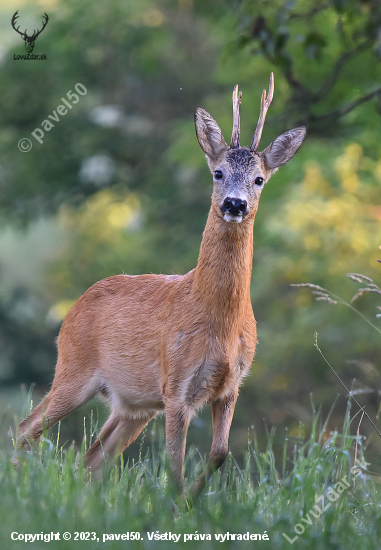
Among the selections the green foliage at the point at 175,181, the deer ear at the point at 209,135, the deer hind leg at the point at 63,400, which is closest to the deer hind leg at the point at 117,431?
the deer hind leg at the point at 63,400

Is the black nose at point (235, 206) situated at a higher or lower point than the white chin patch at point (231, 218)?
higher

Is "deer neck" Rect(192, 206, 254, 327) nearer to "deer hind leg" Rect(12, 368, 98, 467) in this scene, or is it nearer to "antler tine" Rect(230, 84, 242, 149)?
"antler tine" Rect(230, 84, 242, 149)

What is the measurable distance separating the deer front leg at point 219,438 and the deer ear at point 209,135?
4.99 ft

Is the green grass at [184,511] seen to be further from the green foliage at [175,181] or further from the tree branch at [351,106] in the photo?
the green foliage at [175,181]

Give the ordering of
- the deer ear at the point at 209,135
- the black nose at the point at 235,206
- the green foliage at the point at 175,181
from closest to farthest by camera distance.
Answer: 1. the black nose at the point at 235,206
2. the deer ear at the point at 209,135
3. the green foliage at the point at 175,181

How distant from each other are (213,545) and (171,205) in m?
12.9

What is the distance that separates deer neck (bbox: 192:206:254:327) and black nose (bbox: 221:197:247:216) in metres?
0.22

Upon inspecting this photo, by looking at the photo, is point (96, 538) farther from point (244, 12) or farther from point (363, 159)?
point (363, 159)

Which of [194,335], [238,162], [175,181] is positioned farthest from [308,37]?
[175,181]

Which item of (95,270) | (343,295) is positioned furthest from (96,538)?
(95,270)

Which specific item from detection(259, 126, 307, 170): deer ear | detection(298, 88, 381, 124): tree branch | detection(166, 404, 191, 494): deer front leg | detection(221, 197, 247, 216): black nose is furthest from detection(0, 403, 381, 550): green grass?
detection(298, 88, 381, 124): tree branch

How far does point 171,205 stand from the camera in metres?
15.9

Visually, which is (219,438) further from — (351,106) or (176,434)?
(351,106)

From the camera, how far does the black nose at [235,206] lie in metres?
4.56
